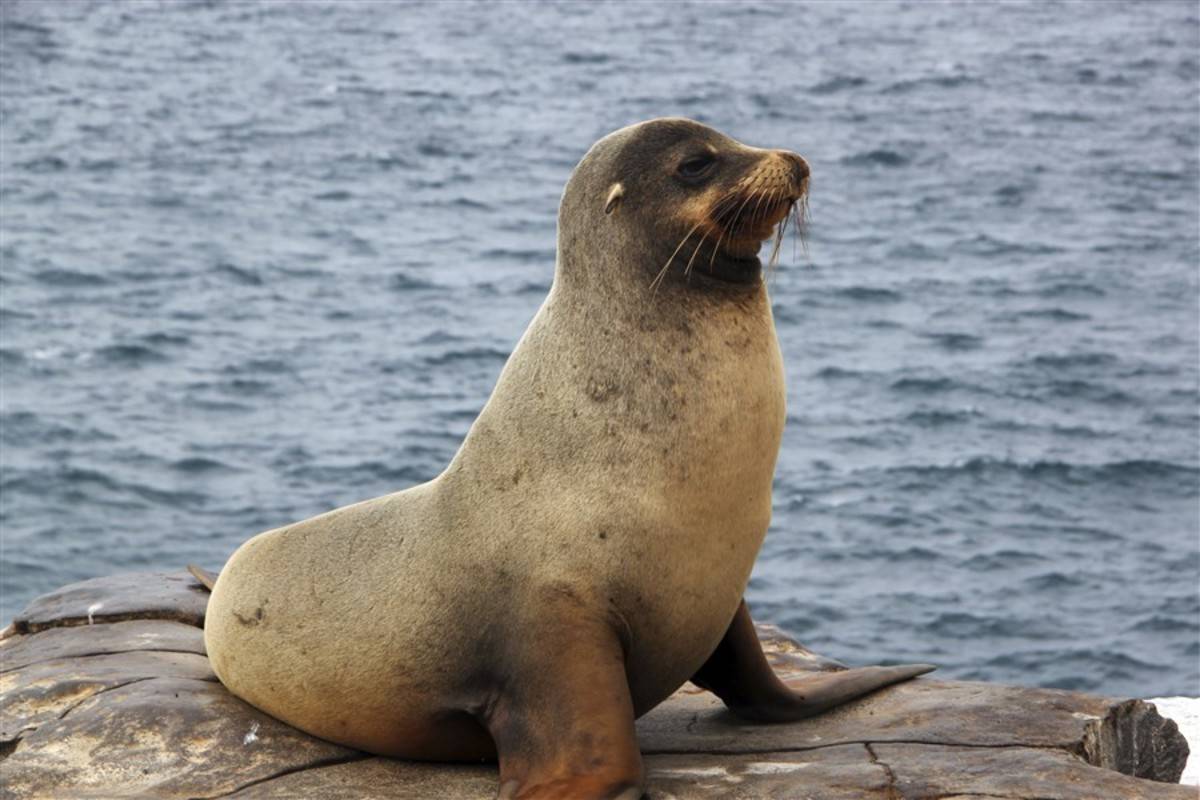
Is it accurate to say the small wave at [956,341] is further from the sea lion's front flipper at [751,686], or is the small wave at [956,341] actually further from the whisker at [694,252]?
the whisker at [694,252]

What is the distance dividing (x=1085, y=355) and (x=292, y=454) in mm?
13966

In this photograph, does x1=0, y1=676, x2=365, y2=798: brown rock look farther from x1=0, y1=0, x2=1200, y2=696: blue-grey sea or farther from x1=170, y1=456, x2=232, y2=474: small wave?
x1=170, y1=456, x2=232, y2=474: small wave

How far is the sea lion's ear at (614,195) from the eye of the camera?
668cm

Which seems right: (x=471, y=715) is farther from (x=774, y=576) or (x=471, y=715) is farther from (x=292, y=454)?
(x=292, y=454)

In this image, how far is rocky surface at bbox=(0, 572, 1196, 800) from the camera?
250 inches

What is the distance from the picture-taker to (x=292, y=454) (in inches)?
1123

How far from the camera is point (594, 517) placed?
6.39 meters

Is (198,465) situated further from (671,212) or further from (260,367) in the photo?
(671,212)

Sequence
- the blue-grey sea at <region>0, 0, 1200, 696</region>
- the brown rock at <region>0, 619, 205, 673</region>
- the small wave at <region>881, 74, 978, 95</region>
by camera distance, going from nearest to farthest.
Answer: the brown rock at <region>0, 619, 205, 673</region> → the blue-grey sea at <region>0, 0, 1200, 696</region> → the small wave at <region>881, 74, 978, 95</region>

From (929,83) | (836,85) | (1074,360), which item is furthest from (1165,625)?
(929,83)

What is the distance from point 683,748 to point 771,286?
1207 inches

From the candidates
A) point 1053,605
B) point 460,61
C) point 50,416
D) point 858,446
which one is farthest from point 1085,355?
point 460,61

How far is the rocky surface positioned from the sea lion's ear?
201cm

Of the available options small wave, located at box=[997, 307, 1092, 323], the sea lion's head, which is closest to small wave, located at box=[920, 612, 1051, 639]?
small wave, located at box=[997, 307, 1092, 323]
